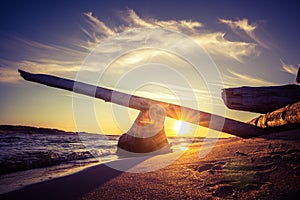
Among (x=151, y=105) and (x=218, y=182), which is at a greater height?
(x=151, y=105)

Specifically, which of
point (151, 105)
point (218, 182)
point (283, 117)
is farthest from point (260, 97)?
point (218, 182)

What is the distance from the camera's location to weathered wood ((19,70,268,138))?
345cm

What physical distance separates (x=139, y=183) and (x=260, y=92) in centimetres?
299

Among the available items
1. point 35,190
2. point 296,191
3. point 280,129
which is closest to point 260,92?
point 280,129

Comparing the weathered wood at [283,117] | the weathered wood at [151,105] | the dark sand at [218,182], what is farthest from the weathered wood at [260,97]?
the dark sand at [218,182]

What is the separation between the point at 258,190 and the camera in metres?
1.67

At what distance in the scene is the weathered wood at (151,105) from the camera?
11.3ft

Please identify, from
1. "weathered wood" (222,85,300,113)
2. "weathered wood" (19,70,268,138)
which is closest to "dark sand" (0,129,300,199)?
"weathered wood" (19,70,268,138)

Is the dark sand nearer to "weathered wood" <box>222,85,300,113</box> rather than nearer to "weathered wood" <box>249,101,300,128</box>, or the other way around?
"weathered wood" <box>249,101,300,128</box>

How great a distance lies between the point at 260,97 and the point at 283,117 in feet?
2.67

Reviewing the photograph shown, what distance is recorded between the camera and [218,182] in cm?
194

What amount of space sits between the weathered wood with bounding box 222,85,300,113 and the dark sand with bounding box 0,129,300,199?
0.96 metres

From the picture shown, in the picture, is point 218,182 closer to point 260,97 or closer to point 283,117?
point 283,117

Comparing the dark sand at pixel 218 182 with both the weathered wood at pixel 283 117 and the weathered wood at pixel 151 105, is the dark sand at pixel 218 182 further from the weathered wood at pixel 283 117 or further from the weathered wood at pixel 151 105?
the weathered wood at pixel 151 105
